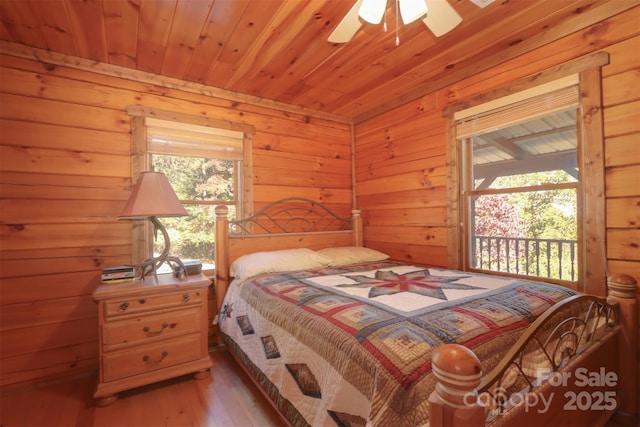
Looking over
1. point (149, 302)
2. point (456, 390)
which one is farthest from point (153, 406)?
point (456, 390)

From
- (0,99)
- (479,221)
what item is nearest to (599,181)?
(479,221)

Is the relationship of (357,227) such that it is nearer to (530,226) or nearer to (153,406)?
(530,226)

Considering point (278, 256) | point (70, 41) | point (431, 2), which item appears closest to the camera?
point (431, 2)

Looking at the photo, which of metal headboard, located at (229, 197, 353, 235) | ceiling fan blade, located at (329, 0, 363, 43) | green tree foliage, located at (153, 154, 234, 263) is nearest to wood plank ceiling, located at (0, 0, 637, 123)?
ceiling fan blade, located at (329, 0, 363, 43)

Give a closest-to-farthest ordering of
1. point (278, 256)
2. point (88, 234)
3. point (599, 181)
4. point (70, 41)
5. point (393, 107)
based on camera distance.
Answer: point (599, 181) < point (70, 41) < point (88, 234) < point (278, 256) < point (393, 107)

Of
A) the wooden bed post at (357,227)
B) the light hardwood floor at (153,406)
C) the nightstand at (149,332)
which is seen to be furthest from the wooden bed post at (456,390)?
the wooden bed post at (357,227)

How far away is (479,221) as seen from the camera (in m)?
2.52

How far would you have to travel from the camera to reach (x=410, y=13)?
1.40 meters

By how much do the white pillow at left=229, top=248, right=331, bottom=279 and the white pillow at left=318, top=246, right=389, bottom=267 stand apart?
102mm

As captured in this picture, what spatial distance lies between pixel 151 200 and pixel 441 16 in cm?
203

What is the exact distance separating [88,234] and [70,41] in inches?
52.7

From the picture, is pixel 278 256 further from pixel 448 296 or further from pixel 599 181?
pixel 599 181

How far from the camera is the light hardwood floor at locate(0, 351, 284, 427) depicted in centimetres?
166

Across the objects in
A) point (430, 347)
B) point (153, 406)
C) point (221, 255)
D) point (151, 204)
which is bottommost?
point (153, 406)
